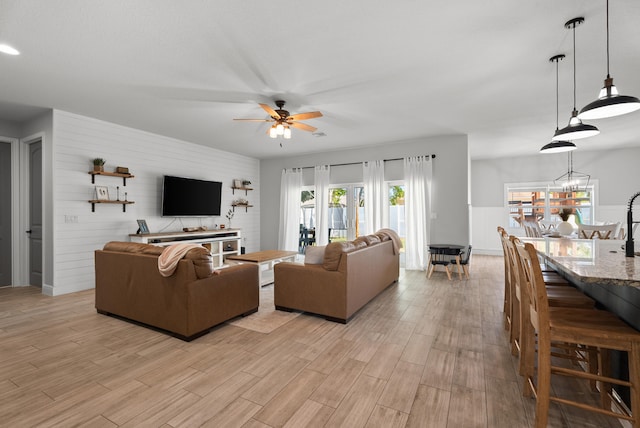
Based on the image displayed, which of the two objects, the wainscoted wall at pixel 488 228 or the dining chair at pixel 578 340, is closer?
the dining chair at pixel 578 340

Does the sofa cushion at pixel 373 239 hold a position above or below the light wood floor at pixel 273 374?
above

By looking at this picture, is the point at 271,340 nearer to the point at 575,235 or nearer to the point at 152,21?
the point at 152,21

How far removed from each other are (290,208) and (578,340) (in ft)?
21.7

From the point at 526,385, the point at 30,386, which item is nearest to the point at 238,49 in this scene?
the point at 30,386

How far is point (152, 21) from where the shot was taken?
7.98 ft

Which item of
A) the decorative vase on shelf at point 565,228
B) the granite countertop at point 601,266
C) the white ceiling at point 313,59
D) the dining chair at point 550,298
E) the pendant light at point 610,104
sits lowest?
the dining chair at point 550,298

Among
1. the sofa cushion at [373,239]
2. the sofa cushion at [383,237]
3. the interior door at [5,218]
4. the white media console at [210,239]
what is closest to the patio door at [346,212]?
the sofa cushion at [383,237]

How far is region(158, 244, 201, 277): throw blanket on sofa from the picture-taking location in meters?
2.80

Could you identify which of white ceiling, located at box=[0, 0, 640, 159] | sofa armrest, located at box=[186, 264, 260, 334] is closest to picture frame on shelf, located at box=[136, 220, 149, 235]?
white ceiling, located at box=[0, 0, 640, 159]

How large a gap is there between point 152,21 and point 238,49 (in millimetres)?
704

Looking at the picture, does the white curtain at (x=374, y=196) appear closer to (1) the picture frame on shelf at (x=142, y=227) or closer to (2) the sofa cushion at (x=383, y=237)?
(2) the sofa cushion at (x=383, y=237)

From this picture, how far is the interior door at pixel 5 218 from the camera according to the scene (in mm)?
5000

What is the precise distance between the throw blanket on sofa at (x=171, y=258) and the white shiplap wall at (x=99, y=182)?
9.32 ft

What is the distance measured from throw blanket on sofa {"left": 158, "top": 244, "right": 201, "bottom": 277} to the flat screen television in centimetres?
325
